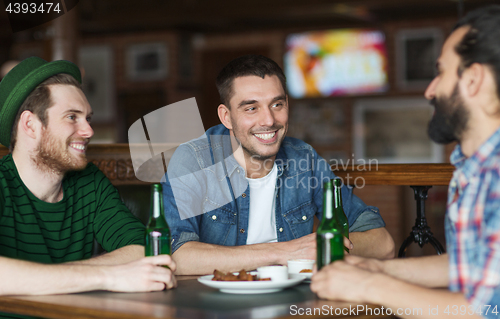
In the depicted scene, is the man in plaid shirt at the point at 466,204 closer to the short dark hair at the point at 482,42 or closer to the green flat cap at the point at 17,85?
the short dark hair at the point at 482,42

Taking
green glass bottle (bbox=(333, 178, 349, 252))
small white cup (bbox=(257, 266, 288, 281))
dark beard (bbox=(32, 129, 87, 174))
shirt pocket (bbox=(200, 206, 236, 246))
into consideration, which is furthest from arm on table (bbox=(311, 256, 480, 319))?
dark beard (bbox=(32, 129, 87, 174))

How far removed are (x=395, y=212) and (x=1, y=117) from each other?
4.38 meters

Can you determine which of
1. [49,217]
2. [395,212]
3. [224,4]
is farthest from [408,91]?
[49,217]

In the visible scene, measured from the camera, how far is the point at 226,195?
1.91 meters

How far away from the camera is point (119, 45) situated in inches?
246

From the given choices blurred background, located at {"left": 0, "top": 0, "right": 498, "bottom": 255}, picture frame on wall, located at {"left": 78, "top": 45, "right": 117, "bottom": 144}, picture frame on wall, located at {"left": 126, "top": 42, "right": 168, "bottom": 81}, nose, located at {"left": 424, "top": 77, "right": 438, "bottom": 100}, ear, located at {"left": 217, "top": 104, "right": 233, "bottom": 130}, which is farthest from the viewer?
picture frame on wall, located at {"left": 78, "top": 45, "right": 117, "bottom": 144}

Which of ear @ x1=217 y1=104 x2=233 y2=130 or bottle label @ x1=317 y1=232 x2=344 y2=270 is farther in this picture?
ear @ x1=217 y1=104 x2=233 y2=130

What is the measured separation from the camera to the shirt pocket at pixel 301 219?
6.45 ft

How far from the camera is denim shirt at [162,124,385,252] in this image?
1.80 meters

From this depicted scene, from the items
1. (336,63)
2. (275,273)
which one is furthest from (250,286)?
(336,63)

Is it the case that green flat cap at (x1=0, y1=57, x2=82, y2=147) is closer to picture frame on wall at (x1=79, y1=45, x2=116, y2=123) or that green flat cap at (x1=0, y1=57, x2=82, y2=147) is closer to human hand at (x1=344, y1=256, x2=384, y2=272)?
human hand at (x1=344, y1=256, x2=384, y2=272)

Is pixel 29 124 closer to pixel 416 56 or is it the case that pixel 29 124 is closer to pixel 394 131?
pixel 394 131

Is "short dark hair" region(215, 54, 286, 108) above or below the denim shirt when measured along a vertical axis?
above

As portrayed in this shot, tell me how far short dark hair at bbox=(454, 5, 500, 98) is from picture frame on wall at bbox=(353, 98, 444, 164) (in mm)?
4159
